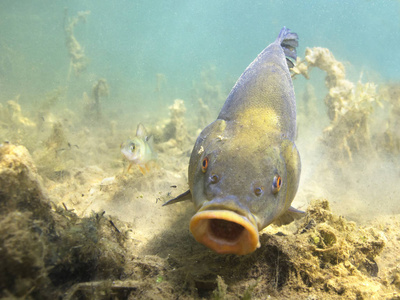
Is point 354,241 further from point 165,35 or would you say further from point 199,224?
point 165,35

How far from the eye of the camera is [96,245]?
71.1 inches

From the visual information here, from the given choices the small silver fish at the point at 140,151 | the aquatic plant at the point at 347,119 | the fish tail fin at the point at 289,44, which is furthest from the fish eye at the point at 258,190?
the aquatic plant at the point at 347,119

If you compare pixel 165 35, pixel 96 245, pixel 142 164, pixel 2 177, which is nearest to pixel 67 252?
pixel 96 245

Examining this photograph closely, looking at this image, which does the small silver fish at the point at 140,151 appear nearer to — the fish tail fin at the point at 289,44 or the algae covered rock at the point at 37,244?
the algae covered rock at the point at 37,244

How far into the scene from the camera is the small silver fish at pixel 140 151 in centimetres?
470

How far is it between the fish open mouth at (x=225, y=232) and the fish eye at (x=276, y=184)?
0.54 metres

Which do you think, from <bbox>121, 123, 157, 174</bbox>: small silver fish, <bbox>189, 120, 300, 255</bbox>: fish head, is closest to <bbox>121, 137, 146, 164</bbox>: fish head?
<bbox>121, 123, 157, 174</bbox>: small silver fish

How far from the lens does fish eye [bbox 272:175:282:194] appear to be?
221 cm

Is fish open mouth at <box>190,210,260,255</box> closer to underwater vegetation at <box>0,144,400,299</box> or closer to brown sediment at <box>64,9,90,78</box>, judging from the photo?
underwater vegetation at <box>0,144,400,299</box>

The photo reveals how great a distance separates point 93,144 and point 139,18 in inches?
4008

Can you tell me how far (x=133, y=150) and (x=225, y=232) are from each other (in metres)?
3.32

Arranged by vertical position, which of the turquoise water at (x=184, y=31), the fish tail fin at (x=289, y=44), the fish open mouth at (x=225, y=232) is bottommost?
the fish open mouth at (x=225, y=232)

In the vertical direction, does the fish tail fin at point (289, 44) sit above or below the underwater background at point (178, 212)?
above

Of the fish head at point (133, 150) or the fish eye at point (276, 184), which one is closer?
the fish eye at point (276, 184)
